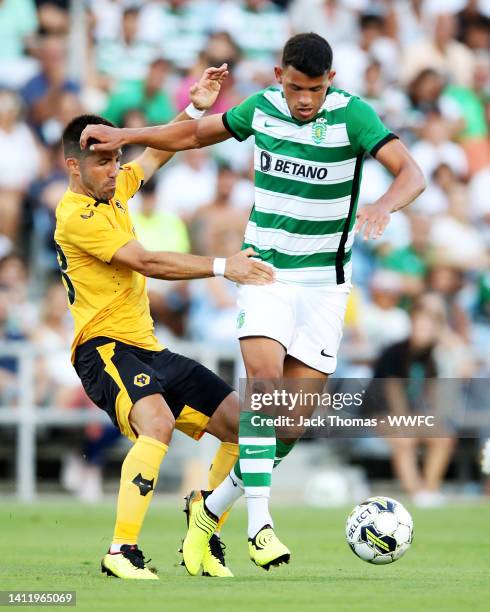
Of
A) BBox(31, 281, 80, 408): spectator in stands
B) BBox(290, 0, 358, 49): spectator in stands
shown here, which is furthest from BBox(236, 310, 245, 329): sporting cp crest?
BBox(290, 0, 358, 49): spectator in stands

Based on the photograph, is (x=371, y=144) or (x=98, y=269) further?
(x=98, y=269)

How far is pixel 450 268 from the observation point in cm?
1662

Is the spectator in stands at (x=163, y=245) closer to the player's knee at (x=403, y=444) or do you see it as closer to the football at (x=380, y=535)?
the player's knee at (x=403, y=444)

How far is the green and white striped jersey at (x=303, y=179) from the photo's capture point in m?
7.93

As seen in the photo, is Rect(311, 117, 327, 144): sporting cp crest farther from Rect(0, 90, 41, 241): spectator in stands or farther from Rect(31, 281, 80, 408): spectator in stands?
Rect(0, 90, 41, 241): spectator in stands

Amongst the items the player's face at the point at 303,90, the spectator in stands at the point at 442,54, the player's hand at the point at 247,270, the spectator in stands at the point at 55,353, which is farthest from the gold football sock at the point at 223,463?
the spectator in stands at the point at 442,54

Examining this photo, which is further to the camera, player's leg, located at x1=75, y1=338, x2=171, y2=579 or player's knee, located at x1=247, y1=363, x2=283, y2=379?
player's knee, located at x1=247, y1=363, x2=283, y2=379

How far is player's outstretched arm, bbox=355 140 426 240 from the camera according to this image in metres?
6.89

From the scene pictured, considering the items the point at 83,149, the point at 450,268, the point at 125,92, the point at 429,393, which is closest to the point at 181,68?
the point at 125,92

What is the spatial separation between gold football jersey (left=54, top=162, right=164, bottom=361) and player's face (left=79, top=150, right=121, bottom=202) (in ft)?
0.26

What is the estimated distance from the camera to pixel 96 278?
820 cm

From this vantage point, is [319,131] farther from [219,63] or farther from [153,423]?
[219,63]

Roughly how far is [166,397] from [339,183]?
1.65m

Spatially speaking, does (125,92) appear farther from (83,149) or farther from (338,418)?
(83,149)
